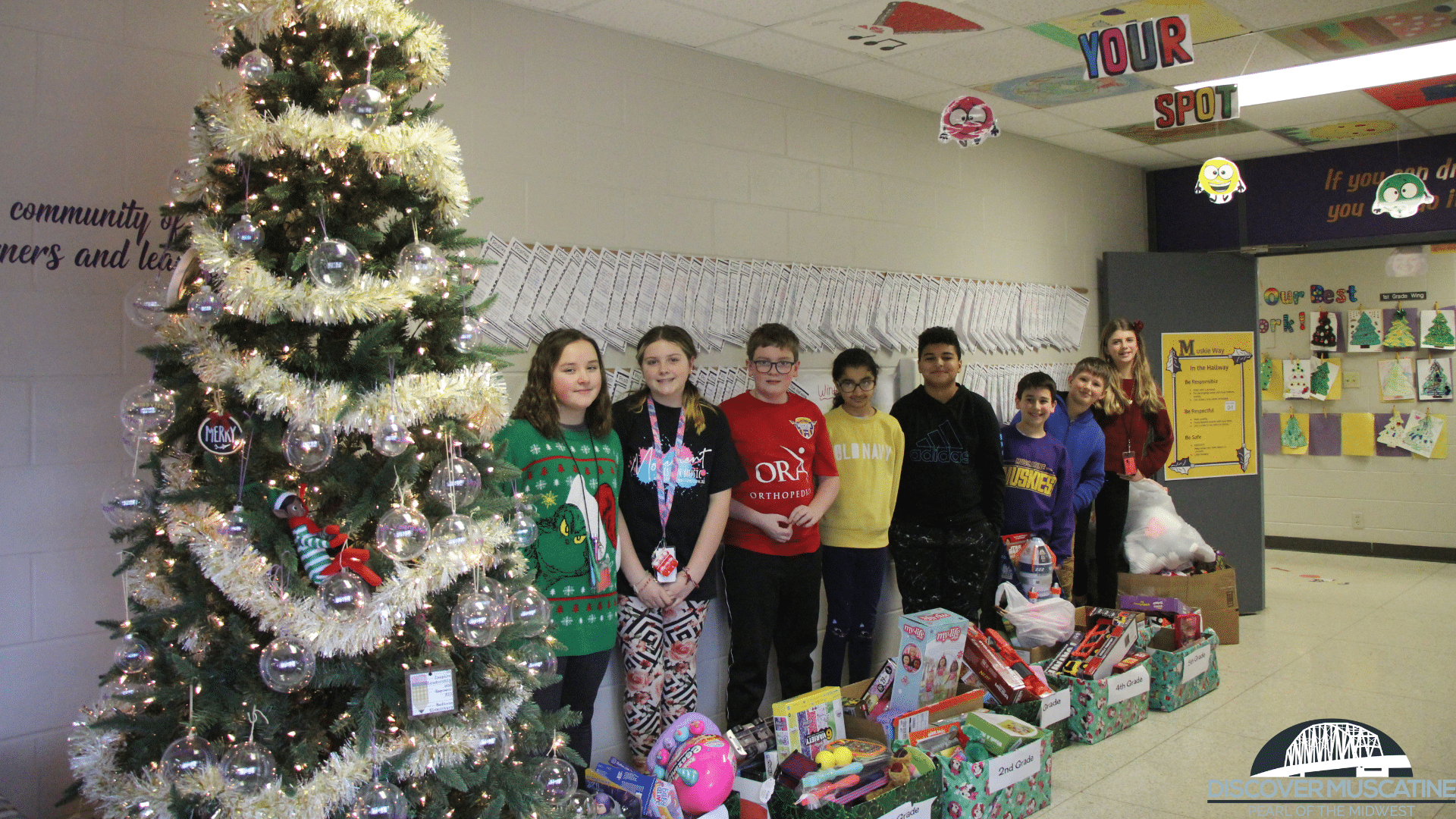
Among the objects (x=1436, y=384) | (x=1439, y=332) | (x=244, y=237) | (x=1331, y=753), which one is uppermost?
(x=1439, y=332)

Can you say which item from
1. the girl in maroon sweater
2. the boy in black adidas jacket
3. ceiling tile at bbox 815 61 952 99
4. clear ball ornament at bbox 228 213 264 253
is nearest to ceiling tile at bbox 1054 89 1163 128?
ceiling tile at bbox 815 61 952 99

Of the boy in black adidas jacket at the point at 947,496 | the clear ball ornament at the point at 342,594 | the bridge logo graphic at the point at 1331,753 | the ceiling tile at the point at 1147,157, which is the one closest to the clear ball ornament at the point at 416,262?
the clear ball ornament at the point at 342,594

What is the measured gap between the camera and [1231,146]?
569 centimetres

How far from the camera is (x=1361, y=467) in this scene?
7.15 m

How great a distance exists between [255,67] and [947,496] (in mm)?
2743

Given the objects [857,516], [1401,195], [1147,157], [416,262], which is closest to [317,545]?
[416,262]

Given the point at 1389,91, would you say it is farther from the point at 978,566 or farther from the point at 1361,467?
the point at 1361,467

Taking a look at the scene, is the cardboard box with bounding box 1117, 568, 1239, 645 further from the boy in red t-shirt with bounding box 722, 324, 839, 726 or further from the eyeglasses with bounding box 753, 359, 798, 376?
the eyeglasses with bounding box 753, 359, 798, 376

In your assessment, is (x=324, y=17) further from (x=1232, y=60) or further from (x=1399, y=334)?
(x=1399, y=334)

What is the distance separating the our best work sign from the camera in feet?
17.9

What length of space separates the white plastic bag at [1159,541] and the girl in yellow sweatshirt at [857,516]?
1741mm

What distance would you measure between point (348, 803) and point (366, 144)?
4.01 ft

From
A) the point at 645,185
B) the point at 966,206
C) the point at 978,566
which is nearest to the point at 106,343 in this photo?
the point at 645,185

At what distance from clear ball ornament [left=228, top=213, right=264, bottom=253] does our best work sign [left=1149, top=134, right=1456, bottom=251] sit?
5.61 m
